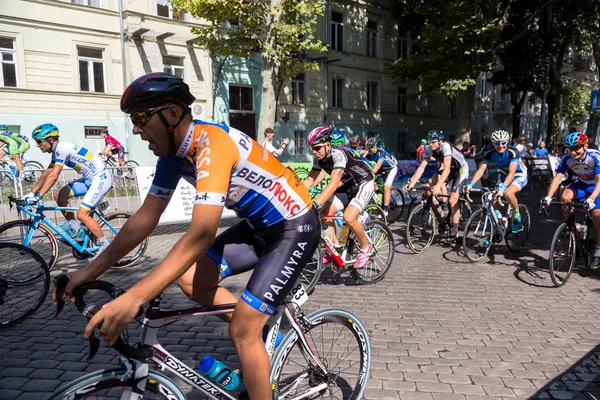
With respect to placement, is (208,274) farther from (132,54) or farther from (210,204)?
(132,54)

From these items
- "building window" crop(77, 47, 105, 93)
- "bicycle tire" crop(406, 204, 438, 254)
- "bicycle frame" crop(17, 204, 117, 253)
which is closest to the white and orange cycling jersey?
"bicycle frame" crop(17, 204, 117, 253)

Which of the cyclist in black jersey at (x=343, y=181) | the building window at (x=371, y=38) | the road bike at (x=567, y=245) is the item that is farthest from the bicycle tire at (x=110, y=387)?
the building window at (x=371, y=38)

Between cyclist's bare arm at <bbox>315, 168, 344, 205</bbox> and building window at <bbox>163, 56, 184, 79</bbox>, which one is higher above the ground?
building window at <bbox>163, 56, 184, 79</bbox>

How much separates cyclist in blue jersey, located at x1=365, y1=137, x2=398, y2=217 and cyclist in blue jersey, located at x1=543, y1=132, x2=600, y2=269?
17.1ft

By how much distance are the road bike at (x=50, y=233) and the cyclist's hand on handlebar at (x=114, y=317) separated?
3.99 metres

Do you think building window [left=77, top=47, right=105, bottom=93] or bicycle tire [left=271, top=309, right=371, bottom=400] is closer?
bicycle tire [left=271, top=309, right=371, bottom=400]

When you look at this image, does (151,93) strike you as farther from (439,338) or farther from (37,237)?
(37,237)

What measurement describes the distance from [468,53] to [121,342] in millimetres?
20789

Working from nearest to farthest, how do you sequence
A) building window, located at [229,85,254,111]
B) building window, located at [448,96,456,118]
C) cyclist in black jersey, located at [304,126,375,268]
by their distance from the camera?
1. cyclist in black jersey, located at [304,126,375,268]
2. building window, located at [229,85,254,111]
3. building window, located at [448,96,456,118]

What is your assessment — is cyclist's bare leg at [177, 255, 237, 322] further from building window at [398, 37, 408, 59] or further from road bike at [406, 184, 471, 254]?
building window at [398, 37, 408, 59]

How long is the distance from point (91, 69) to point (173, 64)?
4011 millimetres

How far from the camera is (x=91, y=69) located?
21.3 metres

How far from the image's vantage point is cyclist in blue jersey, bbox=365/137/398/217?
11.8 metres

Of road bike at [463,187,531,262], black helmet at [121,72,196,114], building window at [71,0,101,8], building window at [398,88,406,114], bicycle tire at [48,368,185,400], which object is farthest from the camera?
building window at [398,88,406,114]
